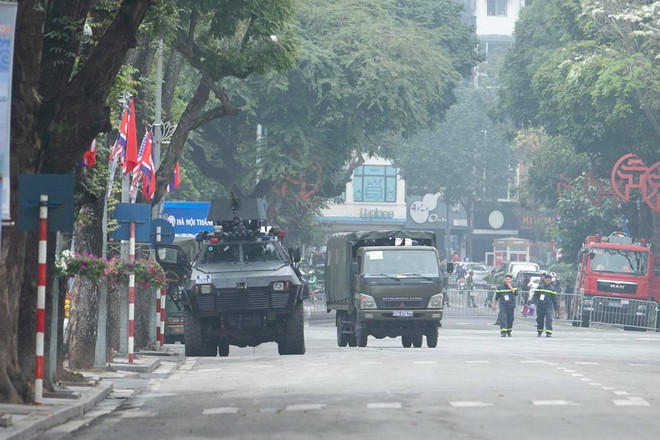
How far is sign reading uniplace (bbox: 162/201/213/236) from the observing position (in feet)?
149

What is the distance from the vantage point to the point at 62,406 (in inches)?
681

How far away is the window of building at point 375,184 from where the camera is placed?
12206 centimetres

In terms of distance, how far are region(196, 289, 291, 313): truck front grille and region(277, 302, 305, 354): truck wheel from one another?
54 centimetres

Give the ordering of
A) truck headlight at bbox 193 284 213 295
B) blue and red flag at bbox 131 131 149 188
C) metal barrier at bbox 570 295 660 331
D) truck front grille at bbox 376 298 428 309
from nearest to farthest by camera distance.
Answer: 1. truck headlight at bbox 193 284 213 295
2. blue and red flag at bbox 131 131 149 188
3. truck front grille at bbox 376 298 428 309
4. metal barrier at bbox 570 295 660 331

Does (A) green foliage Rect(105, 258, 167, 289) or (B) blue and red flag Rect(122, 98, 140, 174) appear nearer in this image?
(A) green foliage Rect(105, 258, 167, 289)

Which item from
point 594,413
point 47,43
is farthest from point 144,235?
point 594,413

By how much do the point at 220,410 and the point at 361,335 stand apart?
18.6 meters

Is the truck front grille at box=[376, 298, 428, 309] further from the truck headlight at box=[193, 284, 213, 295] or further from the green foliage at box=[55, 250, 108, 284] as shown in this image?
the green foliage at box=[55, 250, 108, 284]

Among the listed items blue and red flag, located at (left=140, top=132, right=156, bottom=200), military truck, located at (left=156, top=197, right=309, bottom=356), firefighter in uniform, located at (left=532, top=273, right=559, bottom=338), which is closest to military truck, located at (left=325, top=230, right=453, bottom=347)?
military truck, located at (left=156, top=197, right=309, bottom=356)

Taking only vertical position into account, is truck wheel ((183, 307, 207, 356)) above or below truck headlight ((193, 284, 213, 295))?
below

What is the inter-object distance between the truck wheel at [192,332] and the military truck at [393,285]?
193 inches

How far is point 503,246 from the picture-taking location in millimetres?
124312

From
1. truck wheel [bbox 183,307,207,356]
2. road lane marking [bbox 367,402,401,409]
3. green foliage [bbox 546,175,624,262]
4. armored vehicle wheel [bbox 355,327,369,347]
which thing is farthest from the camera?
green foliage [bbox 546,175,624,262]

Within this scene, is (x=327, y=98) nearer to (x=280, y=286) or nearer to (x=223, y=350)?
(x=223, y=350)
